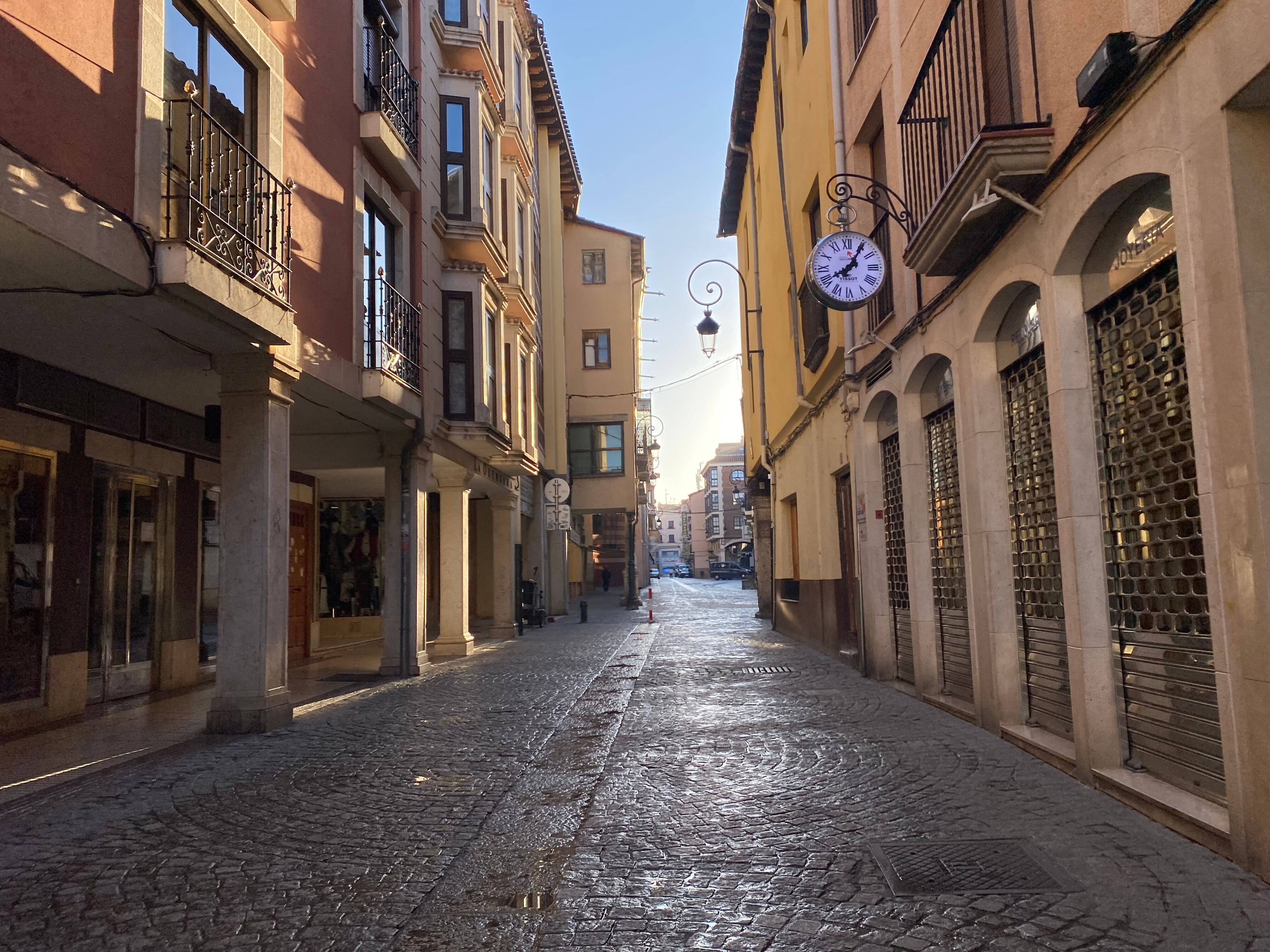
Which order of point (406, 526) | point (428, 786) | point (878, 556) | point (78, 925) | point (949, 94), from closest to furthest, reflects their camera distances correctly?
point (78, 925) → point (428, 786) → point (949, 94) → point (878, 556) → point (406, 526)

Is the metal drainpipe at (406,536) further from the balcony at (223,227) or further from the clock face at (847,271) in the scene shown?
the clock face at (847,271)

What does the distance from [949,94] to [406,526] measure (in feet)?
29.1

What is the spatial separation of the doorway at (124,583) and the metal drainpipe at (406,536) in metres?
2.98

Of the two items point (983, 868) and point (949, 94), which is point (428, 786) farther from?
point (949, 94)

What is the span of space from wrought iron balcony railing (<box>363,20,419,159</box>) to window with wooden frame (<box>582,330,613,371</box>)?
848 inches

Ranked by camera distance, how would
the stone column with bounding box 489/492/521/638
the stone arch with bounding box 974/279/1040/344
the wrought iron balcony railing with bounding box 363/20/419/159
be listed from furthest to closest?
the stone column with bounding box 489/492/521/638 < the wrought iron balcony railing with bounding box 363/20/419/159 < the stone arch with bounding box 974/279/1040/344

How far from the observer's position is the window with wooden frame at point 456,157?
647 inches

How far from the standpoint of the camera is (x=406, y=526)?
13648mm

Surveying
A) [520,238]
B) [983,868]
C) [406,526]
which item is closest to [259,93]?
[406,526]

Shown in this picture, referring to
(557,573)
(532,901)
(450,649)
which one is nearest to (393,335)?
(450,649)

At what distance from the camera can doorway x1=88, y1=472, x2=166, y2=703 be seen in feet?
35.7

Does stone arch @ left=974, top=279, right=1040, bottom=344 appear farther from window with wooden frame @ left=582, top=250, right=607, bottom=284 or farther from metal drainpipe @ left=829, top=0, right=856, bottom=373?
window with wooden frame @ left=582, top=250, right=607, bottom=284

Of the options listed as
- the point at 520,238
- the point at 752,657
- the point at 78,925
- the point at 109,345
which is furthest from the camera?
the point at 520,238

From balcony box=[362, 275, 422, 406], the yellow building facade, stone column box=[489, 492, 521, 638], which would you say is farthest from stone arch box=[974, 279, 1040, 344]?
stone column box=[489, 492, 521, 638]
